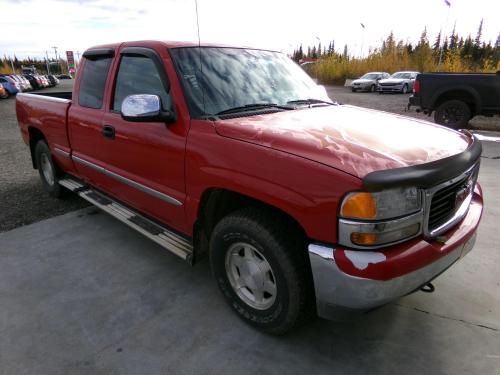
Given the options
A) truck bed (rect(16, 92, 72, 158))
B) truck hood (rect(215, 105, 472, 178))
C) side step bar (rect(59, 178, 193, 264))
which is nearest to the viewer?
truck hood (rect(215, 105, 472, 178))

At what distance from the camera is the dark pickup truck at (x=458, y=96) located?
30.9ft

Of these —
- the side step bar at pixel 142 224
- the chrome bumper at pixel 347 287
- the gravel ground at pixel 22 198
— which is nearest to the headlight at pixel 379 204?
the chrome bumper at pixel 347 287

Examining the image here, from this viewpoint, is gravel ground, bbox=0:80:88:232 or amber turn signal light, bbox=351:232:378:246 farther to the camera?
gravel ground, bbox=0:80:88:232

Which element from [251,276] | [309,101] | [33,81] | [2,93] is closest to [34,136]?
[309,101]

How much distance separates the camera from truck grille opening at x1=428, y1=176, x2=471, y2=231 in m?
2.12

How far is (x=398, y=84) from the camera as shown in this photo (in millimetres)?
24859

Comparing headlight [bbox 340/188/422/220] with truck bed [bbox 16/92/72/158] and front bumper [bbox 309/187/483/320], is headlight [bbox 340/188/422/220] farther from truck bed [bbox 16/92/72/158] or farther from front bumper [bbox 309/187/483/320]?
truck bed [bbox 16/92/72/158]

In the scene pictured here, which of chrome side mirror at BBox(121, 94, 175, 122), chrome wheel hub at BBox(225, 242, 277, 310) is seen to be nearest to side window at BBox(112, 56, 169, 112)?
chrome side mirror at BBox(121, 94, 175, 122)

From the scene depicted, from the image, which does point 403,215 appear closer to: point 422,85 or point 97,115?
point 97,115

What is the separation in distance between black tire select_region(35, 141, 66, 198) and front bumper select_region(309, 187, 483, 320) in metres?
3.94

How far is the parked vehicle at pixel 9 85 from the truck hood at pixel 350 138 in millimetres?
26965

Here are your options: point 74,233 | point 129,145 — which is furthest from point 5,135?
point 129,145

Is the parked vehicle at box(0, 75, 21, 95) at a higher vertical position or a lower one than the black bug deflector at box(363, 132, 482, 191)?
lower

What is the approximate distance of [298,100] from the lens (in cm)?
322
